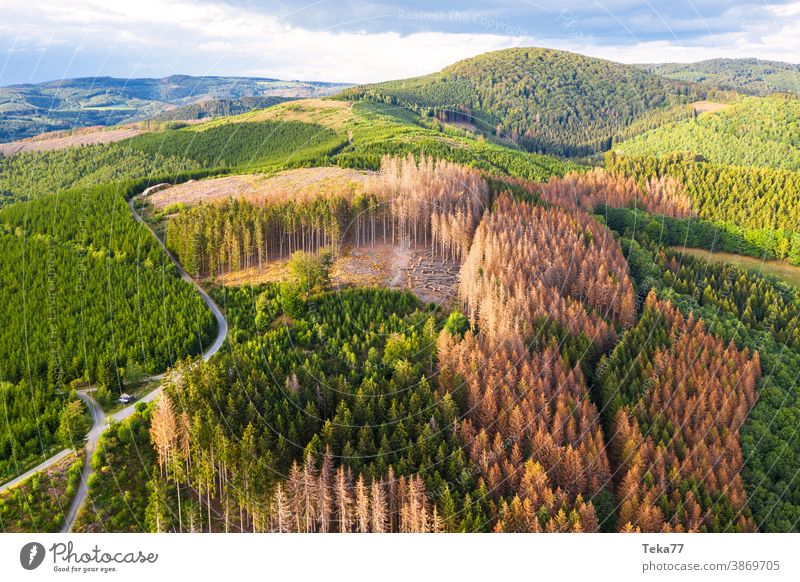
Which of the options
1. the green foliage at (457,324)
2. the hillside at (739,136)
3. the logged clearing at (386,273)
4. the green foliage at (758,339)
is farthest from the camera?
the hillside at (739,136)

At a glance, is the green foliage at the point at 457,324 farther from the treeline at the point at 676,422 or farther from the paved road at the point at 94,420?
the paved road at the point at 94,420

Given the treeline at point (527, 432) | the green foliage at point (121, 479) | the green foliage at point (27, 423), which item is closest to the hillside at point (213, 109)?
the green foliage at point (27, 423)

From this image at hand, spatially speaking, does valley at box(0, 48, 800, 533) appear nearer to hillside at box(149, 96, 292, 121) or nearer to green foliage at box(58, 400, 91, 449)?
green foliage at box(58, 400, 91, 449)

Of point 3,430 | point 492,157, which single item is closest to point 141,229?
point 3,430

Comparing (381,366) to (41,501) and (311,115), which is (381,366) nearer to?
(41,501)

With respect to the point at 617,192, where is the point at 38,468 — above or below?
below

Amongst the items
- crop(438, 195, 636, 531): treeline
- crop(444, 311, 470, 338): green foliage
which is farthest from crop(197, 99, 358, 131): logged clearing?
crop(444, 311, 470, 338): green foliage

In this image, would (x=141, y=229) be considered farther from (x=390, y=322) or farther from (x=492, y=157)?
(x=492, y=157)
